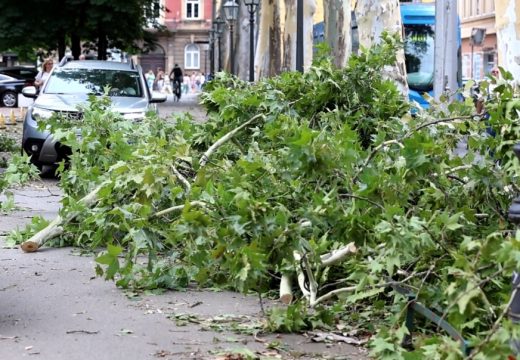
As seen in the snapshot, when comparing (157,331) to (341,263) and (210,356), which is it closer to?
(210,356)

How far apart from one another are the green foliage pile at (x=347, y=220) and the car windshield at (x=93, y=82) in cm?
821

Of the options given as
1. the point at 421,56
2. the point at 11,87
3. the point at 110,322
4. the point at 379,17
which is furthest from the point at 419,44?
the point at 11,87

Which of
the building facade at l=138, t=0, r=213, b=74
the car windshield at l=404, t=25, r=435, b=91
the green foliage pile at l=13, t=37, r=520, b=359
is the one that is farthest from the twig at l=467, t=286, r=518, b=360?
the building facade at l=138, t=0, r=213, b=74

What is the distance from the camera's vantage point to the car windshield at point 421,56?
101ft

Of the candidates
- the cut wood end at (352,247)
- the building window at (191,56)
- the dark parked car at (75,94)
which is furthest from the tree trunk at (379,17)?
the building window at (191,56)

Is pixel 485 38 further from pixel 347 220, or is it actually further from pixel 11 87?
pixel 347 220

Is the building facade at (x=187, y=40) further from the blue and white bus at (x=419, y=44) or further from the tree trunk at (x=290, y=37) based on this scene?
the blue and white bus at (x=419, y=44)

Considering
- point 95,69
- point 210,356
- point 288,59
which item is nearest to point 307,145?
point 210,356

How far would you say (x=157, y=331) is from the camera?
7.04 m

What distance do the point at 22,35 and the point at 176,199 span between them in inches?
1293

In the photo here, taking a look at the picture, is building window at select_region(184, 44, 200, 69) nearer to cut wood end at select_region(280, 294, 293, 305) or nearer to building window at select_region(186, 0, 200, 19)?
building window at select_region(186, 0, 200, 19)

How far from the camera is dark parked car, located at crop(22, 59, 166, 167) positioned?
55.9 ft

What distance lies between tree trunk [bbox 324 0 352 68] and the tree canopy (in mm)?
14040

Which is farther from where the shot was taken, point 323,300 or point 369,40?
point 369,40
